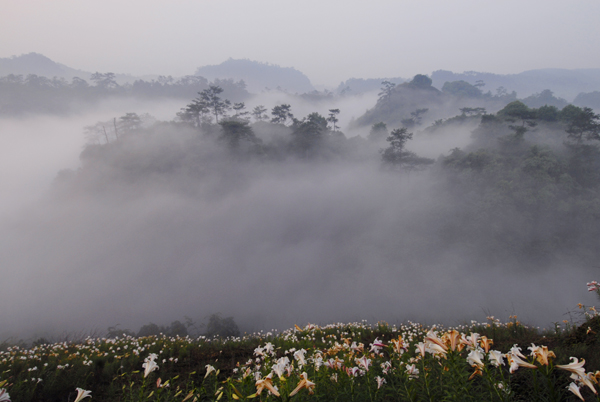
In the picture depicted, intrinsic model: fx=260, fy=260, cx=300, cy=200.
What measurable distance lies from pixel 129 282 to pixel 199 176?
19758 millimetres

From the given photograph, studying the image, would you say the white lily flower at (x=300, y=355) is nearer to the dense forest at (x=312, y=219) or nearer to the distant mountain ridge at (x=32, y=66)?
the dense forest at (x=312, y=219)

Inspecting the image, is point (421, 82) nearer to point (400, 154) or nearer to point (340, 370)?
point (400, 154)

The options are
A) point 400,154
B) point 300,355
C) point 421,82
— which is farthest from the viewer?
point 421,82

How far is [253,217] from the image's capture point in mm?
41219

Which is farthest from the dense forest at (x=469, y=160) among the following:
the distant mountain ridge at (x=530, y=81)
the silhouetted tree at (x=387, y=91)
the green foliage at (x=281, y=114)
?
the distant mountain ridge at (x=530, y=81)

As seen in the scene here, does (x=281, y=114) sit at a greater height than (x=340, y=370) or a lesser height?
greater

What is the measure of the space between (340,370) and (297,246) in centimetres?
3381

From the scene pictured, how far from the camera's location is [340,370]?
2.19 meters

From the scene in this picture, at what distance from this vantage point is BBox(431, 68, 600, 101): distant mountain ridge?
161 metres

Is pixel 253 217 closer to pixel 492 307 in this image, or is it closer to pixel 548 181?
pixel 492 307

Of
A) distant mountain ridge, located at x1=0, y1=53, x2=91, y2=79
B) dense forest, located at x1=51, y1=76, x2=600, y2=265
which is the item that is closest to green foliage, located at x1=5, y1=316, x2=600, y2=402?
dense forest, located at x1=51, y1=76, x2=600, y2=265

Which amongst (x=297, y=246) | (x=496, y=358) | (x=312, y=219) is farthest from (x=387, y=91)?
(x=496, y=358)

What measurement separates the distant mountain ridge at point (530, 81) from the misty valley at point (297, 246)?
155587 millimetres

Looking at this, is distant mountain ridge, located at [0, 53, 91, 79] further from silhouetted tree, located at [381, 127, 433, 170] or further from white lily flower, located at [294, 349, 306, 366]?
white lily flower, located at [294, 349, 306, 366]
